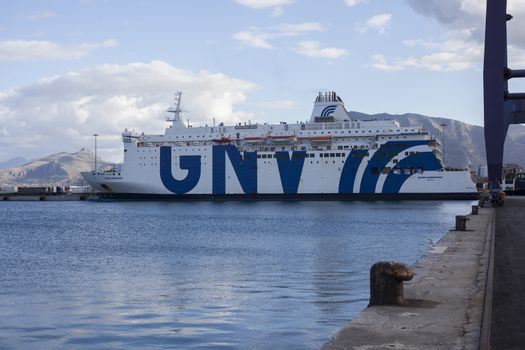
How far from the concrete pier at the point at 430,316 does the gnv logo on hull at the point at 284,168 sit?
4750 cm

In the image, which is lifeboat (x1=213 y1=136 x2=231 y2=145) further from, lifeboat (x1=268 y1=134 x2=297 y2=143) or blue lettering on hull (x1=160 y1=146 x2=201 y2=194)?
lifeboat (x1=268 y1=134 x2=297 y2=143)

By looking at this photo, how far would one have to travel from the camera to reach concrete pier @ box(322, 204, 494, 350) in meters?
5.22

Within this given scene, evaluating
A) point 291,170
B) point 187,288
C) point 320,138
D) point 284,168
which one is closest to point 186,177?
point 284,168

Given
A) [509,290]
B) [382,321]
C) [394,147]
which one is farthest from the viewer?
[394,147]

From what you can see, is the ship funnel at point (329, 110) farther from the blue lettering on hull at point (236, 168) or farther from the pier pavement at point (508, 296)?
the pier pavement at point (508, 296)

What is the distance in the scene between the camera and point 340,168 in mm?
58188

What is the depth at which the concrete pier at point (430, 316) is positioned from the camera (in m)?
5.22

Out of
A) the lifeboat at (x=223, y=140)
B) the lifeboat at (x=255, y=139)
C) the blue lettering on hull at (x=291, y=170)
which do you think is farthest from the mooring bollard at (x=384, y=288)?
the lifeboat at (x=223, y=140)

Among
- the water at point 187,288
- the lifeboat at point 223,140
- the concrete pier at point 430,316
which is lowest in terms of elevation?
the water at point 187,288

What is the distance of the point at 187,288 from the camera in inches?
473

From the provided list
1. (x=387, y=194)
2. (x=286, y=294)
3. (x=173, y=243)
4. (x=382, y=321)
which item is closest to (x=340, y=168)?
(x=387, y=194)

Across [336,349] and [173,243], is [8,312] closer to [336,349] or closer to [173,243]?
[336,349]

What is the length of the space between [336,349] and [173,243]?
695 inches

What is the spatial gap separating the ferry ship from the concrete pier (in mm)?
47702
